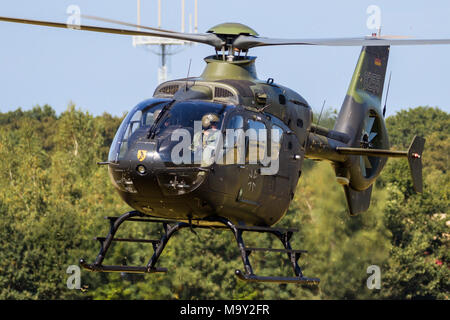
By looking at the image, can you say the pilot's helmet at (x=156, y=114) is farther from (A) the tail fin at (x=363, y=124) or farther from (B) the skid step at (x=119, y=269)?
(A) the tail fin at (x=363, y=124)

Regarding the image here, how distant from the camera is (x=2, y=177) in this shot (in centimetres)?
5350

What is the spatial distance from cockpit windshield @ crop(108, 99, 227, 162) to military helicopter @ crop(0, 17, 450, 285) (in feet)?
0.05

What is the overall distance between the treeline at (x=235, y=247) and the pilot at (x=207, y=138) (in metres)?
19.8

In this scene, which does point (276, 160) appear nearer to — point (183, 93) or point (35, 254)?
point (183, 93)

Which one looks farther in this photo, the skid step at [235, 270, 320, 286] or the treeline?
the treeline

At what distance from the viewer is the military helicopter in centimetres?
1450

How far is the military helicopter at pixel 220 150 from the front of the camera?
14.5 meters

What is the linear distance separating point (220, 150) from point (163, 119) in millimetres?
927

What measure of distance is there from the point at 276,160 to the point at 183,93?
174cm
